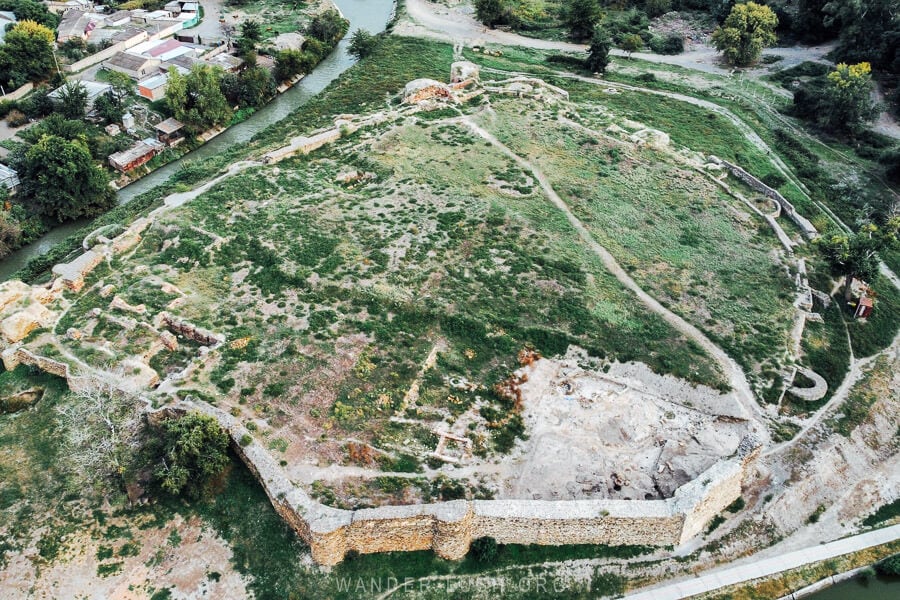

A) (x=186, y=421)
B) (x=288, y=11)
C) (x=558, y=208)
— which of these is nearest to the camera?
(x=186, y=421)

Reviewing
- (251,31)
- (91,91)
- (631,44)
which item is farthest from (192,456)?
(631,44)

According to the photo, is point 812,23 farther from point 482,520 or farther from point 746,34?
point 482,520

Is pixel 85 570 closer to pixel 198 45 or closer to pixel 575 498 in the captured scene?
pixel 575 498

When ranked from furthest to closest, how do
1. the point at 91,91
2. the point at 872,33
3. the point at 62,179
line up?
1. the point at 872,33
2. the point at 91,91
3. the point at 62,179

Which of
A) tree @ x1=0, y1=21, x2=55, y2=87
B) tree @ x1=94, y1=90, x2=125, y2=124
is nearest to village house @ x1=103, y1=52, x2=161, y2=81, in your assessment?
tree @ x1=0, y1=21, x2=55, y2=87

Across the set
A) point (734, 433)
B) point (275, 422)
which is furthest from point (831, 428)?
point (275, 422)
